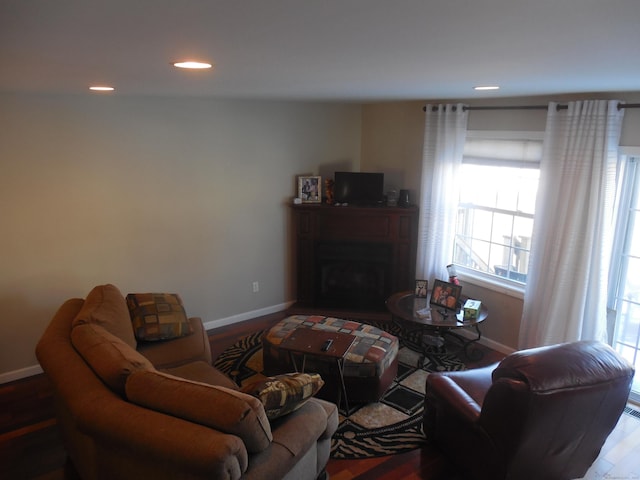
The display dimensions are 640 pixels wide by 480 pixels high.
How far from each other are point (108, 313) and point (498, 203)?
3.59 metres

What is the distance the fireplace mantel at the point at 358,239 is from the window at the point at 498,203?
0.56m

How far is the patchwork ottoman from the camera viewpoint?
3.54 meters

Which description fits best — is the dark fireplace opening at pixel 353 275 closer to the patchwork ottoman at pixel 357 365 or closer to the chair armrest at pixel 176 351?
the patchwork ottoman at pixel 357 365

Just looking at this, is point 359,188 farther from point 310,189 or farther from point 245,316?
point 245,316

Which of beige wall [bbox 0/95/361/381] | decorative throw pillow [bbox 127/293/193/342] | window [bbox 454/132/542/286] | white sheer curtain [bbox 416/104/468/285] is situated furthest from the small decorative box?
decorative throw pillow [bbox 127/293/193/342]

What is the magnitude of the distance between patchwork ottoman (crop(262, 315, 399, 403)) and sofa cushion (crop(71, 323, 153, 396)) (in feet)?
4.28

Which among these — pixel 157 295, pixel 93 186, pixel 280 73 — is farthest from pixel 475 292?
pixel 93 186

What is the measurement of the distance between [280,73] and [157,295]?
228cm

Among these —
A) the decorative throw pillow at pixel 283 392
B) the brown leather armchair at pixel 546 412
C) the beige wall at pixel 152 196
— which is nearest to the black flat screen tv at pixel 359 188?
the beige wall at pixel 152 196

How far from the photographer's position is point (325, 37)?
1284mm

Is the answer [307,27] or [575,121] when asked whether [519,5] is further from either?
[575,121]

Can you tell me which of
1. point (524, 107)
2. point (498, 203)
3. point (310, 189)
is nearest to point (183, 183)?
point (310, 189)

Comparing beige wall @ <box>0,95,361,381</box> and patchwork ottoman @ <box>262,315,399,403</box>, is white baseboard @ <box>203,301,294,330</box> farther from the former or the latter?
patchwork ottoman @ <box>262,315,399,403</box>

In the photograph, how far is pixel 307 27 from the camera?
1.16 metres
